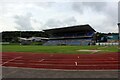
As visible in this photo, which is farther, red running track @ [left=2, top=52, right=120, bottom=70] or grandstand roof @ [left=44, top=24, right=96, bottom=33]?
grandstand roof @ [left=44, top=24, right=96, bottom=33]

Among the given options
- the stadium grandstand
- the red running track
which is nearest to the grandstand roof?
the stadium grandstand

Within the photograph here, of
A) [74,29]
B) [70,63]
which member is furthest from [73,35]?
[70,63]

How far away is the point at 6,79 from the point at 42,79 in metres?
1.37

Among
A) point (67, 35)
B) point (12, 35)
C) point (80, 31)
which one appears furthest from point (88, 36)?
point (12, 35)

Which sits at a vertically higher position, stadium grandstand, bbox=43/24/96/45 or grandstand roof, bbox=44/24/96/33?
grandstand roof, bbox=44/24/96/33

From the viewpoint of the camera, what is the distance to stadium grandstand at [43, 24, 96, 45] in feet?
245

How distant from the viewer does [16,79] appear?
8.02 metres

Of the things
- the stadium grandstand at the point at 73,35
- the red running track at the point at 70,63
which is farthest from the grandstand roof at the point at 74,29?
the red running track at the point at 70,63

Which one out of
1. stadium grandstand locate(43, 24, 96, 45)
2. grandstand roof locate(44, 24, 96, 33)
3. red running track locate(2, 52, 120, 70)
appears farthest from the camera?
stadium grandstand locate(43, 24, 96, 45)

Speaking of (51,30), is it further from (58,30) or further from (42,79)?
(42,79)

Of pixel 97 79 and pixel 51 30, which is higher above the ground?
pixel 51 30

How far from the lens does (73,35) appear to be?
81250 millimetres

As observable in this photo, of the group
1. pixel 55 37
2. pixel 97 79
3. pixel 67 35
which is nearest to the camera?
pixel 97 79

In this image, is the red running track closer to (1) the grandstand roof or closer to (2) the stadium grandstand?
(2) the stadium grandstand
